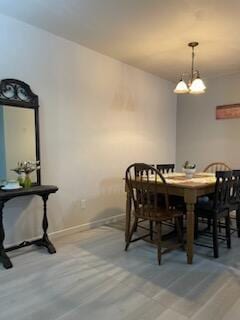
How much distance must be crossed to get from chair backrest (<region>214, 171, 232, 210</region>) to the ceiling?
1592mm

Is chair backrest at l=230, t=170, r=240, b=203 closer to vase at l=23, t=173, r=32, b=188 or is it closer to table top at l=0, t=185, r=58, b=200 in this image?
table top at l=0, t=185, r=58, b=200

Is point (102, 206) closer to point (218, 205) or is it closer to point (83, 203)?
point (83, 203)

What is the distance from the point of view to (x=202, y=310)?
5.89ft

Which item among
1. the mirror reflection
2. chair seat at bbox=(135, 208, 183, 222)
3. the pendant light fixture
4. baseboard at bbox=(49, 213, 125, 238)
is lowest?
baseboard at bbox=(49, 213, 125, 238)

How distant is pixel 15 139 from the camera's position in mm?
2812

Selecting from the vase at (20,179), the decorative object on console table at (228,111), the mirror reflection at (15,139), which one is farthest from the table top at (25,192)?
the decorative object on console table at (228,111)

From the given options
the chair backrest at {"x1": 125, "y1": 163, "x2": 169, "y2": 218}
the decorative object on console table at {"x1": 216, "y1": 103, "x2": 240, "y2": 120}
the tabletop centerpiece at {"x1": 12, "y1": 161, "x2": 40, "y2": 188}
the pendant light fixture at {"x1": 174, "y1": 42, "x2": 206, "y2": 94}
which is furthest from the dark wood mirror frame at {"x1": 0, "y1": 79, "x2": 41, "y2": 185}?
the decorative object on console table at {"x1": 216, "y1": 103, "x2": 240, "y2": 120}

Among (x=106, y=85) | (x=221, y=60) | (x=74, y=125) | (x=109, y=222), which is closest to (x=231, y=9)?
(x=221, y=60)

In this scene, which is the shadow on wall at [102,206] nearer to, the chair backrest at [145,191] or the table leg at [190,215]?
the chair backrest at [145,191]

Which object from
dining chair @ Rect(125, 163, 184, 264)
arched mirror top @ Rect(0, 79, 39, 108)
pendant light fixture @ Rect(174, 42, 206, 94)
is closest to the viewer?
dining chair @ Rect(125, 163, 184, 264)

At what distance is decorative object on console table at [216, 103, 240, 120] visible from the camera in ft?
14.5

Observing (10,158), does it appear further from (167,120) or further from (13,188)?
(167,120)

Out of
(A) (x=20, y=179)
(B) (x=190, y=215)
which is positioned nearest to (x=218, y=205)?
(B) (x=190, y=215)

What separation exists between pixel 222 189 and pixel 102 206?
181cm
